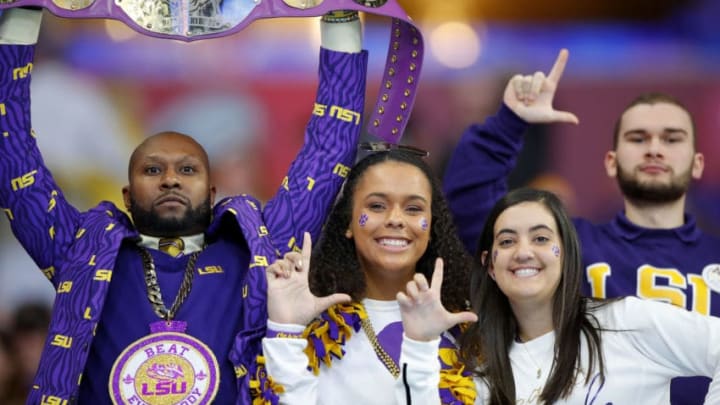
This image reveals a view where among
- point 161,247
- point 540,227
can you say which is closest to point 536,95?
point 540,227

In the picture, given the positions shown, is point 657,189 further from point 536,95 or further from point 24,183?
point 24,183

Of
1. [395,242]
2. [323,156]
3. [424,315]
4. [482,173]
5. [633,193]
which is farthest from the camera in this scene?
[633,193]

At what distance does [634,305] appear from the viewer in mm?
3656

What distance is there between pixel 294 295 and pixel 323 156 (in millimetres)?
521

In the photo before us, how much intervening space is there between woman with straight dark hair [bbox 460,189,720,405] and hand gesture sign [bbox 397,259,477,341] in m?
0.28

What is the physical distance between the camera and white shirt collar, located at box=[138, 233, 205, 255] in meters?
3.77

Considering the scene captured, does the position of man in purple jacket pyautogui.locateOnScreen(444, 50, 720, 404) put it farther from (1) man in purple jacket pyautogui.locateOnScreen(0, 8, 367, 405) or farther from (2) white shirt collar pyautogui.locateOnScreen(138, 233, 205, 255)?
(2) white shirt collar pyautogui.locateOnScreen(138, 233, 205, 255)

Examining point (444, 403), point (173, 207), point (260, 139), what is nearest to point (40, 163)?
point (173, 207)

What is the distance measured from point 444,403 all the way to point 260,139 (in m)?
2.94

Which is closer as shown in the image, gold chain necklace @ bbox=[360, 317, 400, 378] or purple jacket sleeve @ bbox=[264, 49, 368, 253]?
gold chain necklace @ bbox=[360, 317, 400, 378]

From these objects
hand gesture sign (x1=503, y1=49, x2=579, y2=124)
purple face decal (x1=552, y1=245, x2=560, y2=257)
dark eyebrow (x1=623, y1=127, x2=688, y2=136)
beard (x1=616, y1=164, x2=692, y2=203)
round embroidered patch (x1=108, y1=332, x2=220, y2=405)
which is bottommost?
round embroidered patch (x1=108, y1=332, x2=220, y2=405)

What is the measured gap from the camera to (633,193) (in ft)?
14.6

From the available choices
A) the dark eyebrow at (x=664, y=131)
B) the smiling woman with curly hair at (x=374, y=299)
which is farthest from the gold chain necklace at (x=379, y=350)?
the dark eyebrow at (x=664, y=131)

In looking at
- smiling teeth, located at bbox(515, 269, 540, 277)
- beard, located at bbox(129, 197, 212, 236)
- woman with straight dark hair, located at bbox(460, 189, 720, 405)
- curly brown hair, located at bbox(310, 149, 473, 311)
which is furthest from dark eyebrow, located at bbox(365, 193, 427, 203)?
beard, located at bbox(129, 197, 212, 236)
